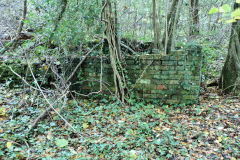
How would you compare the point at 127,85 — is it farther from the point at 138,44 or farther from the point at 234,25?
the point at 234,25

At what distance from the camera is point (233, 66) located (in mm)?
5199

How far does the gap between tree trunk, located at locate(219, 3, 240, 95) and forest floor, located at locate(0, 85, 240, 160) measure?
1.65 ft

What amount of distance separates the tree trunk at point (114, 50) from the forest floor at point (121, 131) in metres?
0.45

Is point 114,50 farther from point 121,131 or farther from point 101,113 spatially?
point 121,131

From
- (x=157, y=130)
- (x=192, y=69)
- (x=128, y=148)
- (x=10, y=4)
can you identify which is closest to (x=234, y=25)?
(x=192, y=69)

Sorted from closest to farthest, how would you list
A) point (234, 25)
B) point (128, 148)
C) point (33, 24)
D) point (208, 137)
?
point (128, 148) < point (208, 137) < point (33, 24) < point (234, 25)

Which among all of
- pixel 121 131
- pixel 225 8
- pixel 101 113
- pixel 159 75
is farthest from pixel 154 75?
pixel 225 8

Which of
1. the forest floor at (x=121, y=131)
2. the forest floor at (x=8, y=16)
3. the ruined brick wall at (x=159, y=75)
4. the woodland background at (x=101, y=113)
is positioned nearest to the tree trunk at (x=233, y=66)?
the woodland background at (x=101, y=113)

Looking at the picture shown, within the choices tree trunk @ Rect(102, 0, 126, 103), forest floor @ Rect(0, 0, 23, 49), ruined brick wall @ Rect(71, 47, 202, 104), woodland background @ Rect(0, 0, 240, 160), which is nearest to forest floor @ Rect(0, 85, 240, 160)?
woodland background @ Rect(0, 0, 240, 160)

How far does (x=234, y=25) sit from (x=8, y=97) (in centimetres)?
627

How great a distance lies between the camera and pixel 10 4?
7.15 meters

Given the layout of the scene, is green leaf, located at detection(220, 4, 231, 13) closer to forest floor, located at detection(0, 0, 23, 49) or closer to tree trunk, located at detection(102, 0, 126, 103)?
tree trunk, located at detection(102, 0, 126, 103)

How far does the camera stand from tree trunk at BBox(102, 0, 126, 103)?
4688mm

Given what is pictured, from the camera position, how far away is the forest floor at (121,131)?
3.01 metres
